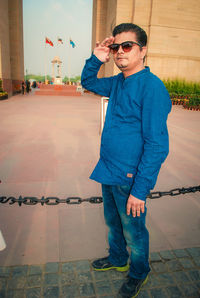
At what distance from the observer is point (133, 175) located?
1683mm

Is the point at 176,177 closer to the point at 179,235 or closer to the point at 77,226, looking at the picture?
the point at 179,235

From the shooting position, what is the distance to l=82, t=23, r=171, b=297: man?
4.95ft

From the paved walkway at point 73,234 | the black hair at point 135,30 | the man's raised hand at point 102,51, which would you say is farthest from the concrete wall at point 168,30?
the black hair at point 135,30

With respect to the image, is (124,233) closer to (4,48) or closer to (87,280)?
(87,280)

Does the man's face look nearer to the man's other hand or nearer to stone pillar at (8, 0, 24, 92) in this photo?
the man's other hand

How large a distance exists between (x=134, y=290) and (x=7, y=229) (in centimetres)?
165

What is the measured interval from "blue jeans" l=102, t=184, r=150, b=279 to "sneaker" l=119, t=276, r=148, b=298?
0.04 metres

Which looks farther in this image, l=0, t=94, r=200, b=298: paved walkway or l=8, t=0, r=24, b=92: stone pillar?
l=8, t=0, r=24, b=92: stone pillar

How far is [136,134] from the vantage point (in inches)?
64.1

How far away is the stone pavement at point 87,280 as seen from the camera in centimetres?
195

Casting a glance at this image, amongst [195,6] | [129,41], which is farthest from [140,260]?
[195,6]

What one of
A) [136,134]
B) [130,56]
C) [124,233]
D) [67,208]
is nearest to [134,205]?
[124,233]

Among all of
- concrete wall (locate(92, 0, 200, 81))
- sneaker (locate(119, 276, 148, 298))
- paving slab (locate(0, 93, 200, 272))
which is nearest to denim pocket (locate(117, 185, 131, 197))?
sneaker (locate(119, 276, 148, 298))

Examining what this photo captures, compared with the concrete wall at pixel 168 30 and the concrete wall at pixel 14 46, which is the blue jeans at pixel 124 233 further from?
the concrete wall at pixel 14 46
